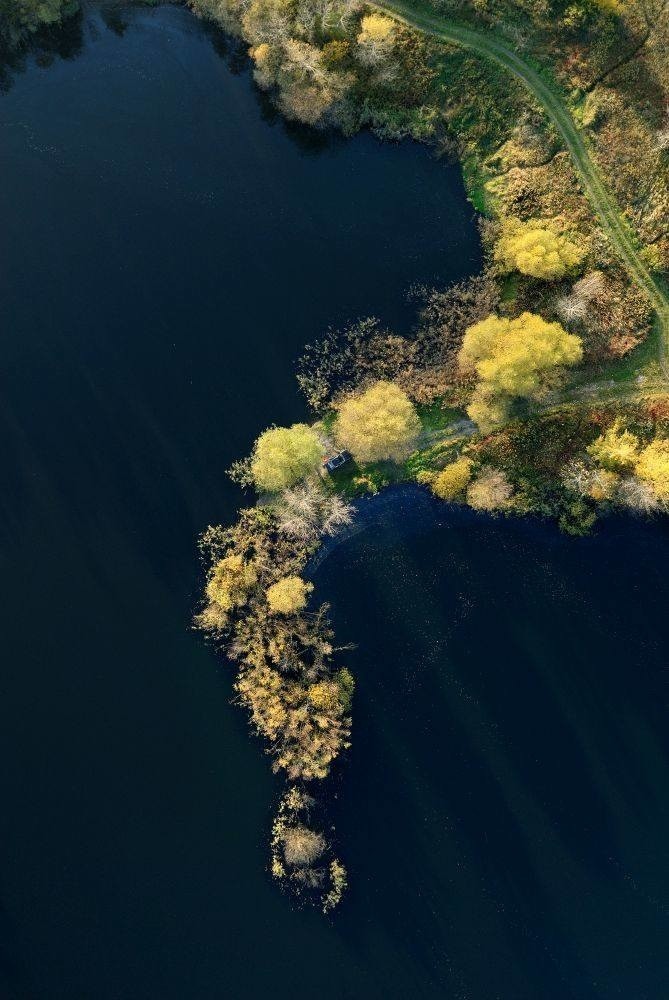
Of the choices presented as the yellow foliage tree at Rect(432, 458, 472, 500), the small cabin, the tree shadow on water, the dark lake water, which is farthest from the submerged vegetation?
the tree shadow on water

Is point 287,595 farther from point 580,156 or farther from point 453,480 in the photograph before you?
point 580,156

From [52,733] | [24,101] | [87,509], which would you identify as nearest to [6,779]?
[52,733]

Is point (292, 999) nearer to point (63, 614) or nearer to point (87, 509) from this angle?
point (63, 614)

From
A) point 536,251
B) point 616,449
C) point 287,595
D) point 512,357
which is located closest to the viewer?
point 512,357

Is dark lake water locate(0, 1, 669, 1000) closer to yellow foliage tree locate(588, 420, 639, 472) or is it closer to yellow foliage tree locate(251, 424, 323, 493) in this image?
yellow foliage tree locate(251, 424, 323, 493)

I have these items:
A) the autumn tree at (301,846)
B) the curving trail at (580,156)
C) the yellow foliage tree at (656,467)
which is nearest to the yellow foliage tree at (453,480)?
the yellow foliage tree at (656,467)

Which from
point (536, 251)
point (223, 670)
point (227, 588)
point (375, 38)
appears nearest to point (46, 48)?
point (375, 38)
